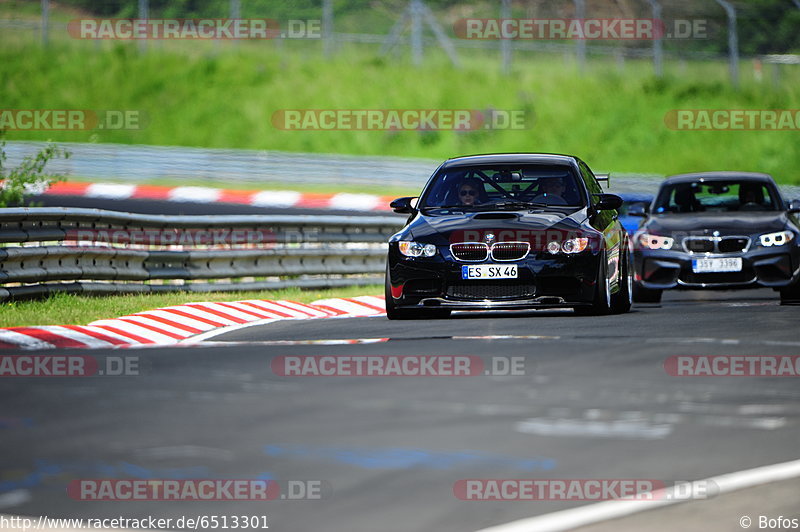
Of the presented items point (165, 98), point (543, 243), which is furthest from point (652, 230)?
point (165, 98)

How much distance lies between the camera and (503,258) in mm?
13023

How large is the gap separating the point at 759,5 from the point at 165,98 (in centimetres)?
1942

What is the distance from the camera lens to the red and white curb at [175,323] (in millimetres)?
11711

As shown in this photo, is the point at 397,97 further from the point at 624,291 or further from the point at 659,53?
the point at 624,291

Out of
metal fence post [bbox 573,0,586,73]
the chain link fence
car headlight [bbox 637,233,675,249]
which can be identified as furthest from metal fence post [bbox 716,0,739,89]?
car headlight [bbox 637,233,675,249]

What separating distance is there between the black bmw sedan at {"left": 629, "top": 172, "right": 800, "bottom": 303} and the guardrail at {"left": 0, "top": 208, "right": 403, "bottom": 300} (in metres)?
4.36

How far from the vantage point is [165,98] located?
156ft

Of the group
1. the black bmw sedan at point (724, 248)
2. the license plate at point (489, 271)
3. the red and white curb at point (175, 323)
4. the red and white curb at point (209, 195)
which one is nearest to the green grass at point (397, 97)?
the red and white curb at point (209, 195)

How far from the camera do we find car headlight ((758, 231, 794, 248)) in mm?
15419

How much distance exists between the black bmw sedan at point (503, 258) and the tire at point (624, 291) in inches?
3.7

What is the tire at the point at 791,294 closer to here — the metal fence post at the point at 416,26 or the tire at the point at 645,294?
the tire at the point at 645,294

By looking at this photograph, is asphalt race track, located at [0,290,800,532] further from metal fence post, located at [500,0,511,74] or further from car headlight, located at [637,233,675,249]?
metal fence post, located at [500,0,511,74]

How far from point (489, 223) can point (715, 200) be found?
4.79 m

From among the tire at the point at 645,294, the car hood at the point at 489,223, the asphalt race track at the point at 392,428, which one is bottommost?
the tire at the point at 645,294
